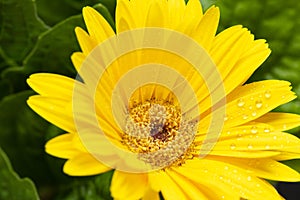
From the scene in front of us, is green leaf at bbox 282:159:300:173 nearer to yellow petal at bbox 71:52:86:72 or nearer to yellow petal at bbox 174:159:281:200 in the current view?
yellow petal at bbox 174:159:281:200

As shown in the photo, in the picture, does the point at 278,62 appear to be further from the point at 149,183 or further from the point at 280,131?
the point at 149,183

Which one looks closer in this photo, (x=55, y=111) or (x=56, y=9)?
(x=55, y=111)

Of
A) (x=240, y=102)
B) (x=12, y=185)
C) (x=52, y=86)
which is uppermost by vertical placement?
(x=240, y=102)

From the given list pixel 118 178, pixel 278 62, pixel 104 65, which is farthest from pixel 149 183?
pixel 278 62

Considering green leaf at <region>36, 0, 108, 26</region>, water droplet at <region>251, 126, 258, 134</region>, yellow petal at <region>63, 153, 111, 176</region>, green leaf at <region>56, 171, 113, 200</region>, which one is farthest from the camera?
green leaf at <region>36, 0, 108, 26</region>

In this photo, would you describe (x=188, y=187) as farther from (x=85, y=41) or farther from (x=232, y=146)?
(x=85, y=41)

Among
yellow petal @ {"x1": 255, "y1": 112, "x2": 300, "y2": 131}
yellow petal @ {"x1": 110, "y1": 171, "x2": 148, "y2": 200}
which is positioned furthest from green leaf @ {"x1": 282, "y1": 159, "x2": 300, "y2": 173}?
yellow petal @ {"x1": 110, "y1": 171, "x2": 148, "y2": 200}

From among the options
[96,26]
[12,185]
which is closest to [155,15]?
[96,26]

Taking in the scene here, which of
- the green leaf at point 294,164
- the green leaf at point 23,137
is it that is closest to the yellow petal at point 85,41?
the green leaf at point 23,137
